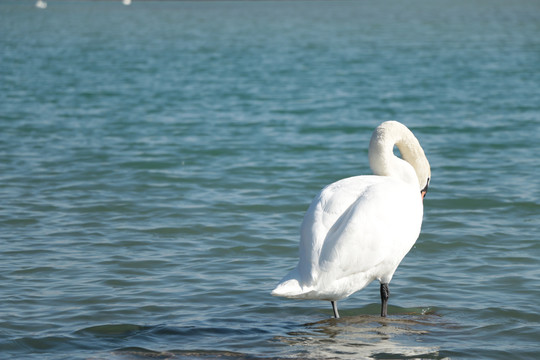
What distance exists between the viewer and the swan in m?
6.18

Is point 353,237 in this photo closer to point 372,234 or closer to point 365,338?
point 372,234

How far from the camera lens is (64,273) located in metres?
8.16

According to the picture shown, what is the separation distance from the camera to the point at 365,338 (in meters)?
6.44

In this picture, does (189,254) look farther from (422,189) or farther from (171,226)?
(422,189)

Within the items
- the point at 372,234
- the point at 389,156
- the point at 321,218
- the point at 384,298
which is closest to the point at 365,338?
the point at 384,298

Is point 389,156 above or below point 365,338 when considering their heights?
above

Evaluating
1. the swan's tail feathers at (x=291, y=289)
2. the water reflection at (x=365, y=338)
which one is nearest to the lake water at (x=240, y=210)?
the water reflection at (x=365, y=338)

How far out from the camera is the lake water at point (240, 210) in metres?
6.61

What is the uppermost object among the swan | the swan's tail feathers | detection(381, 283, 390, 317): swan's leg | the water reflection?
the swan

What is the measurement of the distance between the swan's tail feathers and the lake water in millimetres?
439

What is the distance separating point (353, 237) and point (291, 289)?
664 millimetres

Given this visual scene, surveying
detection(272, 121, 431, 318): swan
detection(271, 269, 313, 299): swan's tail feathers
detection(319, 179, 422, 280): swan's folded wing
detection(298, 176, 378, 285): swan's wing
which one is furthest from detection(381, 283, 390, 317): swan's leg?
detection(271, 269, 313, 299): swan's tail feathers

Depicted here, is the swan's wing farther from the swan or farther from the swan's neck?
the swan's neck

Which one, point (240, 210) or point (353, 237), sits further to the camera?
point (240, 210)
